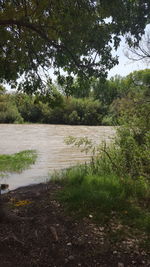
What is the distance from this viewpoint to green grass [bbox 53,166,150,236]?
4.14 meters

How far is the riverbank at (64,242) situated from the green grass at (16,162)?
15.9 ft

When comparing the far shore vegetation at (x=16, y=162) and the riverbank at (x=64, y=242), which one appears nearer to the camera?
the riverbank at (x=64, y=242)

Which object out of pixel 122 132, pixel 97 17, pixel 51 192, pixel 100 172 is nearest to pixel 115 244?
pixel 51 192

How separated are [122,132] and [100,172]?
989 millimetres

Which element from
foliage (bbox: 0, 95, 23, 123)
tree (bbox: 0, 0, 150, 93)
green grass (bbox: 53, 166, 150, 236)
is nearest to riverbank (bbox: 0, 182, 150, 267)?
green grass (bbox: 53, 166, 150, 236)

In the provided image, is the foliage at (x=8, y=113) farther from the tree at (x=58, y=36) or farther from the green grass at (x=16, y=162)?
the tree at (x=58, y=36)

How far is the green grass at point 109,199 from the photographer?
4.14m

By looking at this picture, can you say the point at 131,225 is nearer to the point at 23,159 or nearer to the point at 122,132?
the point at 122,132

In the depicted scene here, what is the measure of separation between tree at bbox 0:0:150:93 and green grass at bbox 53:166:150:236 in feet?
6.51

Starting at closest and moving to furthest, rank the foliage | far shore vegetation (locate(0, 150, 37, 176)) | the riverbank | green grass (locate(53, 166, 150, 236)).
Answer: the riverbank, green grass (locate(53, 166, 150, 236)), far shore vegetation (locate(0, 150, 37, 176)), the foliage

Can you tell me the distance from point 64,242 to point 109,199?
134 centimetres

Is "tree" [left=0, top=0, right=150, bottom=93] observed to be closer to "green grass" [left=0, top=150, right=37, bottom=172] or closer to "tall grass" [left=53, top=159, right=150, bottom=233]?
"tall grass" [left=53, top=159, right=150, bottom=233]

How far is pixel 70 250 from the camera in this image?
3287mm

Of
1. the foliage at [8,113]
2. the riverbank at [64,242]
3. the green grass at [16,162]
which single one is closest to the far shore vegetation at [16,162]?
the green grass at [16,162]
